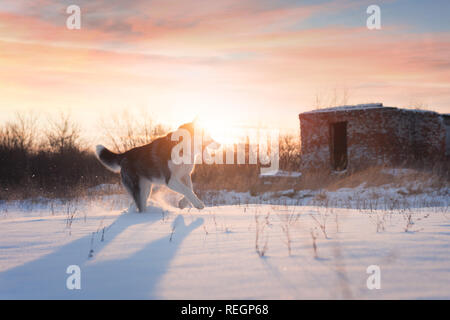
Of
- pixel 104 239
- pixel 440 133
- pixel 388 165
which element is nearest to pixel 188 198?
pixel 104 239

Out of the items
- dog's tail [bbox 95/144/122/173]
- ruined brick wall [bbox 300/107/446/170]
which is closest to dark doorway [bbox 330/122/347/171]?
ruined brick wall [bbox 300/107/446/170]

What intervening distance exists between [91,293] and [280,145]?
21204mm

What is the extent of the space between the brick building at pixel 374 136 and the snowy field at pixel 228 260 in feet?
42.7

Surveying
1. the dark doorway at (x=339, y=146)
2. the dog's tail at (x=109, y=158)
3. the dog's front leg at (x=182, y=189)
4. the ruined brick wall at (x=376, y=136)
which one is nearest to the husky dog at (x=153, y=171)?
the dog's front leg at (x=182, y=189)

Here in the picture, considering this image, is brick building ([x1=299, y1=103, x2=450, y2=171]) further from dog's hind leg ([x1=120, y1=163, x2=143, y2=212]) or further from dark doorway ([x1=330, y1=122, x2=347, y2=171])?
dog's hind leg ([x1=120, y1=163, x2=143, y2=212])

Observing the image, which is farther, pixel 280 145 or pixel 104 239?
pixel 280 145

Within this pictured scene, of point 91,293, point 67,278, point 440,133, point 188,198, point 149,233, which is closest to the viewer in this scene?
point 91,293

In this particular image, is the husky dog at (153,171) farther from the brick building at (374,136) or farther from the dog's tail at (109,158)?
the brick building at (374,136)

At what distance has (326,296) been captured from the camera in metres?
2.26

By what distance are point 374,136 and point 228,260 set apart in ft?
51.5

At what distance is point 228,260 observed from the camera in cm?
298

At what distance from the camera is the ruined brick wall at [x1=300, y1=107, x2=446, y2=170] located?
16844 millimetres

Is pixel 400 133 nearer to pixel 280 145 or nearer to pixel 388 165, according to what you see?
pixel 388 165
